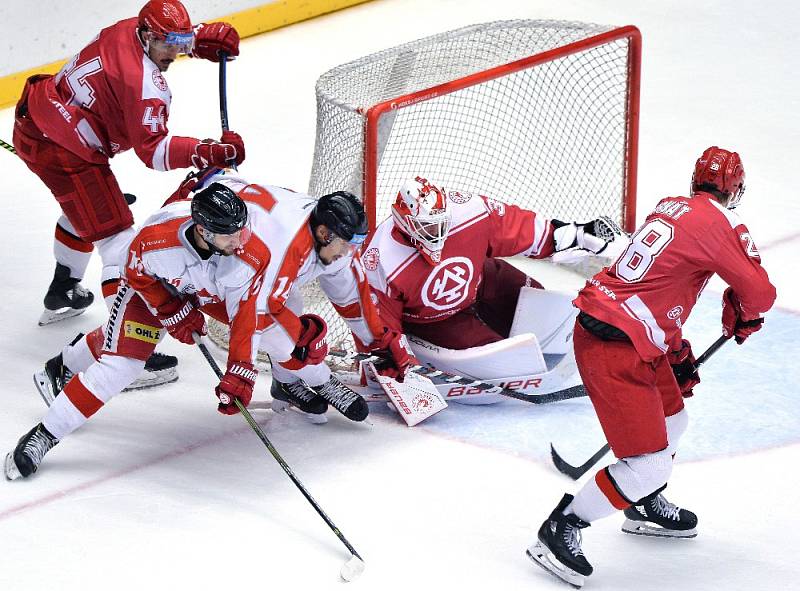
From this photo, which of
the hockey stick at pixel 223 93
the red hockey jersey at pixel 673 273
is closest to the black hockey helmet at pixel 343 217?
the red hockey jersey at pixel 673 273

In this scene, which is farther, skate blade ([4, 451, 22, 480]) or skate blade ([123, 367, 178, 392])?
skate blade ([123, 367, 178, 392])

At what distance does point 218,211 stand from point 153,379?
119 cm

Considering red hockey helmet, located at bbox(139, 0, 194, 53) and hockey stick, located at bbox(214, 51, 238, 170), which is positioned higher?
red hockey helmet, located at bbox(139, 0, 194, 53)

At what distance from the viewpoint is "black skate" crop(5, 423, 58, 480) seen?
3.85 m

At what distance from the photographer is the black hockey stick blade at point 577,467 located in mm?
3961

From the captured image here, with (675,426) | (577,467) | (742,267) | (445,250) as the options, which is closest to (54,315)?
(445,250)

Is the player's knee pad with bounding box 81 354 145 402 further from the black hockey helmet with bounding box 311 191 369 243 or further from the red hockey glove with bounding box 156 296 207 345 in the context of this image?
the black hockey helmet with bounding box 311 191 369 243

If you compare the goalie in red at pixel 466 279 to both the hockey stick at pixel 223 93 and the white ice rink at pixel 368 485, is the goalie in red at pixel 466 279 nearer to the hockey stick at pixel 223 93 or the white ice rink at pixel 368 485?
the white ice rink at pixel 368 485

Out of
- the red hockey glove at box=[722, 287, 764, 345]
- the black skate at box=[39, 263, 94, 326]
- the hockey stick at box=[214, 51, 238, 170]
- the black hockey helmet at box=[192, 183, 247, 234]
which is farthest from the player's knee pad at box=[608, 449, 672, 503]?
the black skate at box=[39, 263, 94, 326]

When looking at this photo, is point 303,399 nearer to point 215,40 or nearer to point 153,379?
point 153,379

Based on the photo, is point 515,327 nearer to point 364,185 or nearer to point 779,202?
point 364,185

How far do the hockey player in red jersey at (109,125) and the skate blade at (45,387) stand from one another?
12.9 inches

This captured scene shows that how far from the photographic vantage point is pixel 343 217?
3.66m

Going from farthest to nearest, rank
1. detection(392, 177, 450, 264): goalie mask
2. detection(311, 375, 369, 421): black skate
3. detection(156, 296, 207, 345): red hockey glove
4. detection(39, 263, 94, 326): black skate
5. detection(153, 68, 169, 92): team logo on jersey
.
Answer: detection(39, 263, 94, 326): black skate, detection(153, 68, 169, 92): team logo on jersey, detection(311, 375, 369, 421): black skate, detection(392, 177, 450, 264): goalie mask, detection(156, 296, 207, 345): red hockey glove
